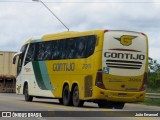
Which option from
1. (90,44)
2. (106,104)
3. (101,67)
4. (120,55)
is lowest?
(106,104)

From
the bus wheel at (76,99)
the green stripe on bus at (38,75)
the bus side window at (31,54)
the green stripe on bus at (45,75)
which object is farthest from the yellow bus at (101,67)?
the bus side window at (31,54)

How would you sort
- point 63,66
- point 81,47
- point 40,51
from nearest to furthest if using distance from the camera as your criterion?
point 81,47 < point 63,66 < point 40,51

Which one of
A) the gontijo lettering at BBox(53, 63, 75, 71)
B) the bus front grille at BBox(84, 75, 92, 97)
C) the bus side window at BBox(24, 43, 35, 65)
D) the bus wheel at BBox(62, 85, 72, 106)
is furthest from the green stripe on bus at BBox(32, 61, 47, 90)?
the bus front grille at BBox(84, 75, 92, 97)

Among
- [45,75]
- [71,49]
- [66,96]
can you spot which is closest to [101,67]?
[71,49]

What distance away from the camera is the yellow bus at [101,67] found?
24156mm

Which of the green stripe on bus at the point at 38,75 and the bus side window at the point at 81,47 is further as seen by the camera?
the green stripe on bus at the point at 38,75

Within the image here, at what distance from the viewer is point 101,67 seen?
24078mm

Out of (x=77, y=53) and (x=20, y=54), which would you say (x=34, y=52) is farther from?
(x=77, y=53)

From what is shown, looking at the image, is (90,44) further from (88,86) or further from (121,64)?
(88,86)

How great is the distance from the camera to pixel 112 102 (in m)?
26.1

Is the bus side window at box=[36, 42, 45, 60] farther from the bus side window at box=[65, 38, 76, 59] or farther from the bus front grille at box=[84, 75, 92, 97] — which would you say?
the bus front grille at box=[84, 75, 92, 97]

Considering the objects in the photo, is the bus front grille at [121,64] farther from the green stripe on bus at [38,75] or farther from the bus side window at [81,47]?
the green stripe on bus at [38,75]

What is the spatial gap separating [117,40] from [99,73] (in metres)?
1.69

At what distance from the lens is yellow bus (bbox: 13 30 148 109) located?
79.3 ft
